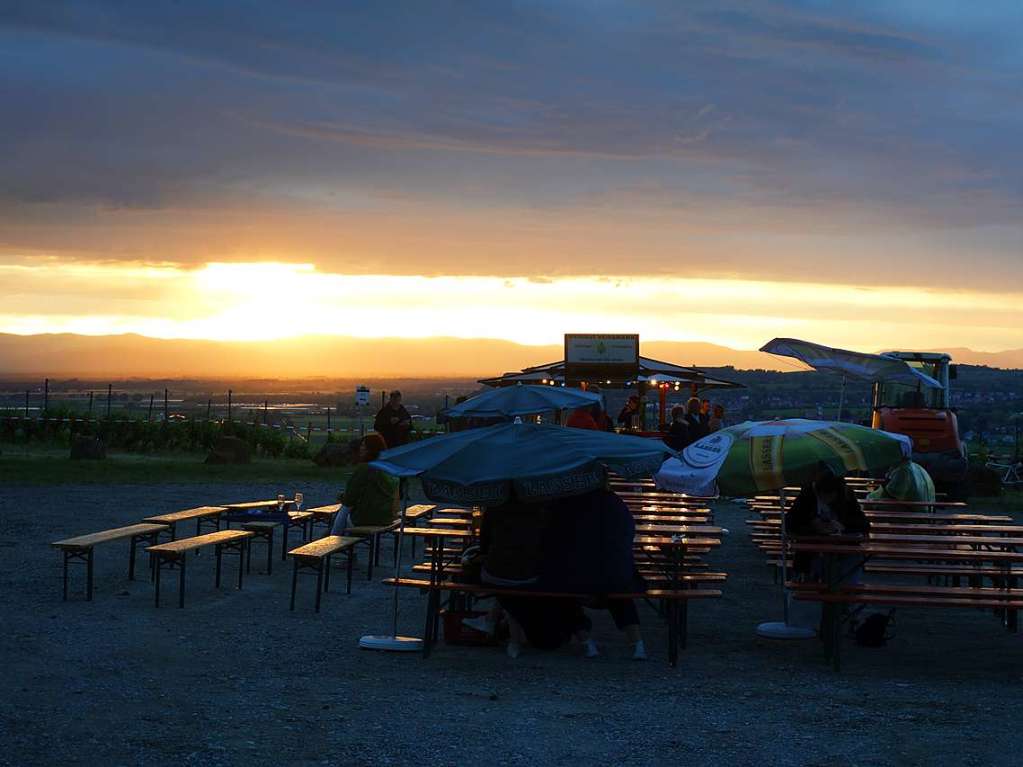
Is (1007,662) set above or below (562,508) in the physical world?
below

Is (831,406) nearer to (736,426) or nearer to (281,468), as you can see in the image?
(281,468)

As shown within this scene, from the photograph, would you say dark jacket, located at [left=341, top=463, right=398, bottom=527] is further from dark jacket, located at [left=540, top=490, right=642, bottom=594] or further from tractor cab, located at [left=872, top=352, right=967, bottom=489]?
tractor cab, located at [left=872, top=352, right=967, bottom=489]

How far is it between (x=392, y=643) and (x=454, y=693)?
4.82 ft

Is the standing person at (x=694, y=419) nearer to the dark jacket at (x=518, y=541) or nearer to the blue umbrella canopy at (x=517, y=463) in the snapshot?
the dark jacket at (x=518, y=541)

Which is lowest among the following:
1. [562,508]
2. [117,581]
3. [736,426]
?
[117,581]

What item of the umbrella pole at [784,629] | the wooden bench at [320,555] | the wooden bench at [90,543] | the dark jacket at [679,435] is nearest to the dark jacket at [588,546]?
the umbrella pole at [784,629]

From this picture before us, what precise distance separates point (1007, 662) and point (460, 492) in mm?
4194

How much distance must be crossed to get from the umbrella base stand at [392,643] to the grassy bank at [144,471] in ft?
50.2

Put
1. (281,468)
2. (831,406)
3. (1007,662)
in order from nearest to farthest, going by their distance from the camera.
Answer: (1007,662) < (281,468) < (831,406)

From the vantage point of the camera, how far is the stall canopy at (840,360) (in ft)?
40.5

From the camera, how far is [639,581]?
9.47 meters

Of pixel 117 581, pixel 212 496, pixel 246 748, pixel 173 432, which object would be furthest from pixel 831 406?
pixel 246 748

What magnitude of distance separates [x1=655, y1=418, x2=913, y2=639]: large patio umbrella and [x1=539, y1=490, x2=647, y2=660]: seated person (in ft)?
1.49

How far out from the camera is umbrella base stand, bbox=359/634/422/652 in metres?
9.43
